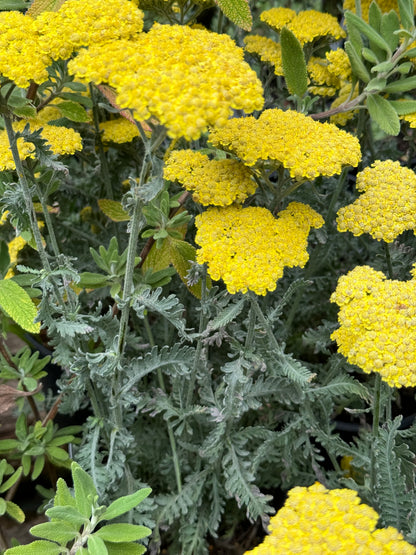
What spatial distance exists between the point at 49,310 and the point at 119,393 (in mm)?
205

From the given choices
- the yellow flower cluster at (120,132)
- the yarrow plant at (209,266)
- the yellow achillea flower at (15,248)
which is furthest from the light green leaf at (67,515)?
the yellow flower cluster at (120,132)

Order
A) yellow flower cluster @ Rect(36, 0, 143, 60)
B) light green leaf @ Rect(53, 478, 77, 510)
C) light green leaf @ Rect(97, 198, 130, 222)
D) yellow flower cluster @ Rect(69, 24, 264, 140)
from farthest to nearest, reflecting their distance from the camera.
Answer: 1. light green leaf @ Rect(97, 198, 130, 222)
2. light green leaf @ Rect(53, 478, 77, 510)
3. yellow flower cluster @ Rect(36, 0, 143, 60)
4. yellow flower cluster @ Rect(69, 24, 264, 140)

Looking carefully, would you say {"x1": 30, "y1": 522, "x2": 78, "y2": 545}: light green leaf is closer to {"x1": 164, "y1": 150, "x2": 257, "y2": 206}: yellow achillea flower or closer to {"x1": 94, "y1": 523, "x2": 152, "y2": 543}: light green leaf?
{"x1": 94, "y1": 523, "x2": 152, "y2": 543}: light green leaf

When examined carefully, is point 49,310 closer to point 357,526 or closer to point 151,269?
point 151,269

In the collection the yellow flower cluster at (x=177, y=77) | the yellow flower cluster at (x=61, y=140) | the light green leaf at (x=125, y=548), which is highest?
the yellow flower cluster at (x=177, y=77)

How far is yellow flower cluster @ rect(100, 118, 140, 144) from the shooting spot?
1.15 meters

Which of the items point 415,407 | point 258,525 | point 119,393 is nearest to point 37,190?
Result: point 119,393

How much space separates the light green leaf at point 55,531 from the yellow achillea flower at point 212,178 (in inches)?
21.9

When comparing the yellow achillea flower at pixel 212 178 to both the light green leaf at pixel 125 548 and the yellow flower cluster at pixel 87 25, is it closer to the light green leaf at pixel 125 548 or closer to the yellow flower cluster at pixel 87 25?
the yellow flower cluster at pixel 87 25

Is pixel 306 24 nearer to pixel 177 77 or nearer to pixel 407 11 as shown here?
pixel 407 11

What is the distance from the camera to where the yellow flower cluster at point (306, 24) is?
1.17 m

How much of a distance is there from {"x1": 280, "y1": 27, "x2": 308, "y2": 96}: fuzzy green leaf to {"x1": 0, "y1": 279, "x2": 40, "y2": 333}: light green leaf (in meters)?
0.65

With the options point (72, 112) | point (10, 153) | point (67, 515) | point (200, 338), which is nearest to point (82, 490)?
point (67, 515)

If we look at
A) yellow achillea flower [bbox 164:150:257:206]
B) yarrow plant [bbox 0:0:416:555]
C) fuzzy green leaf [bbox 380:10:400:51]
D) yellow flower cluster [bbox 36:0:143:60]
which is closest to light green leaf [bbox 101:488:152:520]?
yarrow plant [bbox 0:0:416:555]
